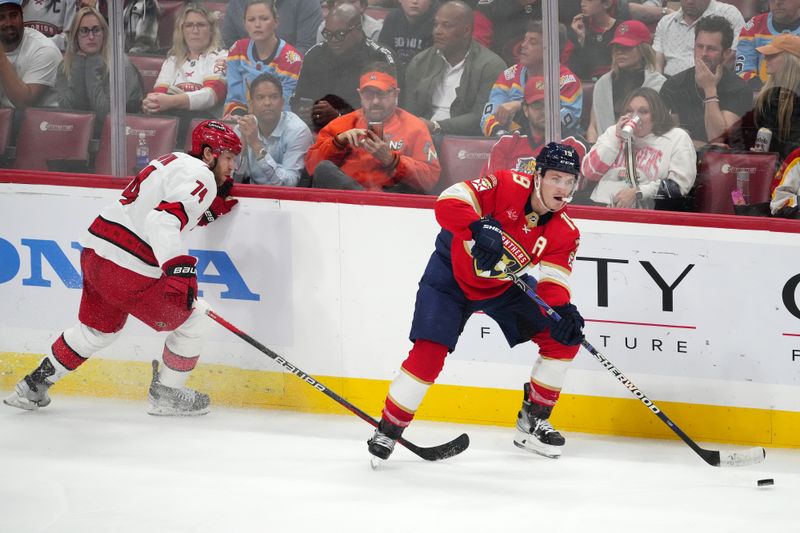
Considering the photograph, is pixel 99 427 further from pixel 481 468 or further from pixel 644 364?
pixel 644 364

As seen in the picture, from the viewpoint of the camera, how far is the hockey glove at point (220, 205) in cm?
421

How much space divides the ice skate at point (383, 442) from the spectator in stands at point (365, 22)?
5.25 feet

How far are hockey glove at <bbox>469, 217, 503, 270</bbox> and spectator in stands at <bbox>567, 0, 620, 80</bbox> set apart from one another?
3.26 ft

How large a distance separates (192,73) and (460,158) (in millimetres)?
1195

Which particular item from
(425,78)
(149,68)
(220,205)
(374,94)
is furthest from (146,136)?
(425,78)

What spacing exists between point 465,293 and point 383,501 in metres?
0.77

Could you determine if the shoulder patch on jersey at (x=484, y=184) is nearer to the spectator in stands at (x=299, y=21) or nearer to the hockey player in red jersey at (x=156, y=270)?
the hockey player in red jersey at (x=156, y=270)

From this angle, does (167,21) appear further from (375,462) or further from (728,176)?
(728,176)

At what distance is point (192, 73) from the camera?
4457mm

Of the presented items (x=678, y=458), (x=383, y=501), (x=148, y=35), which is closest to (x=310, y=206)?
(x=148, y=35)

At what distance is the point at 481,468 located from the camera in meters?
3.65

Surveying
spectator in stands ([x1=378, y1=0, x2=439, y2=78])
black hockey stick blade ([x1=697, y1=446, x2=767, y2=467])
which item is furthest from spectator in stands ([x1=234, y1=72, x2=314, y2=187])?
black hockey stick blade ([x1=697, y1=446, x2=767, y2=467])

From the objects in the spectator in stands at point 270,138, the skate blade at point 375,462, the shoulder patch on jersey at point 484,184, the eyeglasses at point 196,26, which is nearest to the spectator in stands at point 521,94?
the shoulder patch on jersey at point 484,184

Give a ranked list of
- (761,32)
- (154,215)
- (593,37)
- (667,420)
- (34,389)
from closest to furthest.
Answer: (667,420)
(154,215)
(761,32)
(593,37)
(34,389)
